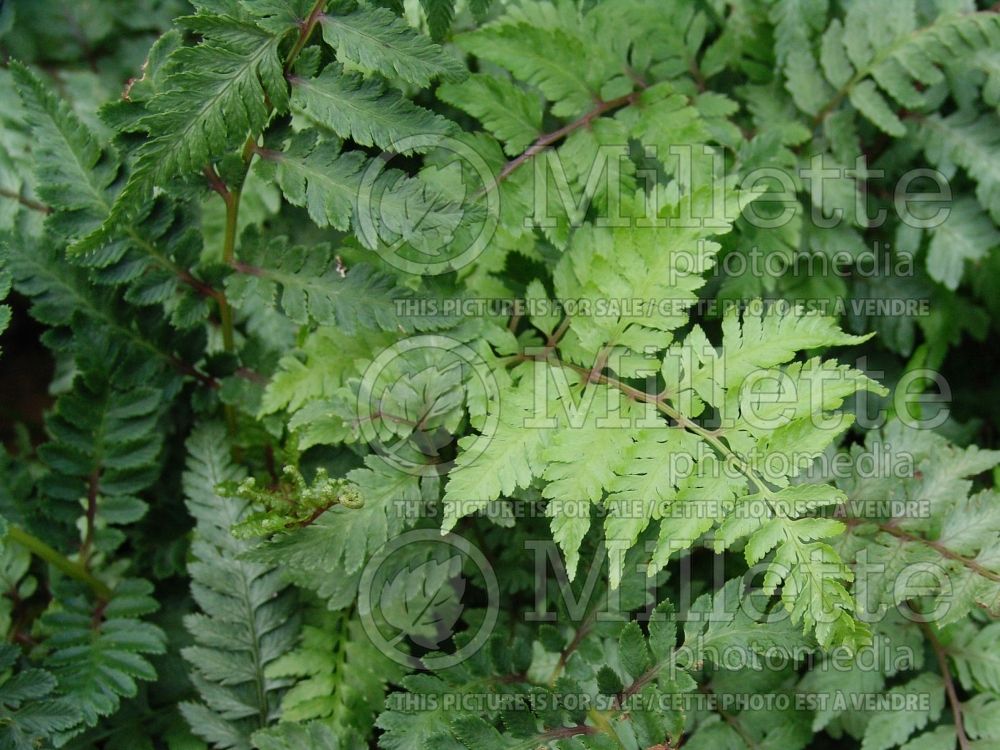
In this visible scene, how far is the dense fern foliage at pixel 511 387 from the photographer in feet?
5.32

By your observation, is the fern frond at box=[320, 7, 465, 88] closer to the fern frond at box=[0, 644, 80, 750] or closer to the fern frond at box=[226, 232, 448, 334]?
the fern frond at box=[226, 232, 448, 334]

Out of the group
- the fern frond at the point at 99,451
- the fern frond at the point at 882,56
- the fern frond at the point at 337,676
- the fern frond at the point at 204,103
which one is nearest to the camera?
the fern frond at the point at 204,103

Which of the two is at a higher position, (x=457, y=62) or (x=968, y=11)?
(x=968, y=11)

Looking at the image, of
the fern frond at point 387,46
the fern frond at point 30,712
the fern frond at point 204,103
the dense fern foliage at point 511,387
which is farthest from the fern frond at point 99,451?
the fern frond at point 387,46

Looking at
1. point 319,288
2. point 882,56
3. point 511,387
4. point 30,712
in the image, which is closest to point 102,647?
point 30,712

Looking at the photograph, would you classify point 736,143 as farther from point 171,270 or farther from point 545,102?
point 171,270

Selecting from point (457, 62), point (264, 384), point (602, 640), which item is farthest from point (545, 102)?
point (602, 640)

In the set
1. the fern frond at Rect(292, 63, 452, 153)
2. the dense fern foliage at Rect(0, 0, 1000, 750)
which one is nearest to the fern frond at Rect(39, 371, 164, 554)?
the dense fern foliage at Rect(0, 0, 1000, 750)

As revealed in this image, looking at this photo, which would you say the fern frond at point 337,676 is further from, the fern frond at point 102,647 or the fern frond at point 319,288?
the fern frond at point 319,288

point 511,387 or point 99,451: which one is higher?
point 511,387

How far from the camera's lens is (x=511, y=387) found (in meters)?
1.76

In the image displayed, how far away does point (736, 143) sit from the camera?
2061 millimetres

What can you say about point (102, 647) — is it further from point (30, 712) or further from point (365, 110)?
point (365, 110)

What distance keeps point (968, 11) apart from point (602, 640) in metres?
1.69
